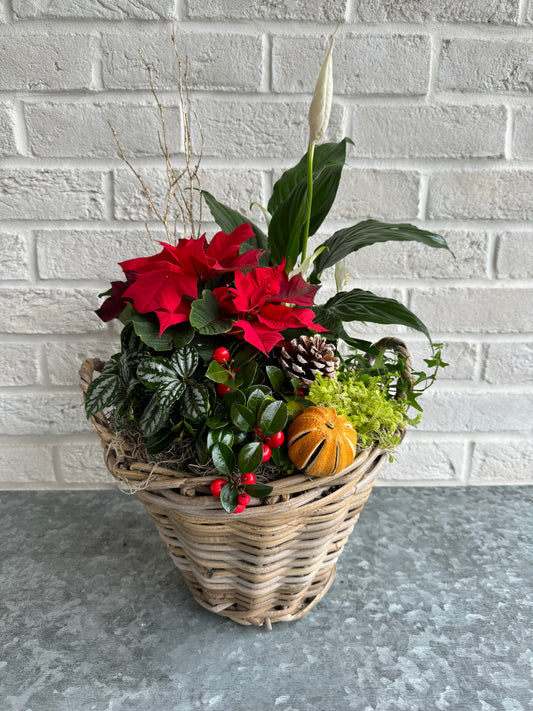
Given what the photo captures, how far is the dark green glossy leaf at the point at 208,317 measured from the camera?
1.92 feet

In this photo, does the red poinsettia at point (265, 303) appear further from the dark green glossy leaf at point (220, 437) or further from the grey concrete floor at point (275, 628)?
the grey concrete floor at point (275, 628)

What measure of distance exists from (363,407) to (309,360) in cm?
9

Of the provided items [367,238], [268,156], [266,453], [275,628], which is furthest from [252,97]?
[275,628]

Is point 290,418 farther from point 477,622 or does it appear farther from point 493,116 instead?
point 493,116

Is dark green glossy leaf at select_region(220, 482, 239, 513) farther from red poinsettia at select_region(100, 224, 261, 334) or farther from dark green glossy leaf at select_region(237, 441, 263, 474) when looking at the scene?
red poinsettia at select_region(100, 224, 261, 334)

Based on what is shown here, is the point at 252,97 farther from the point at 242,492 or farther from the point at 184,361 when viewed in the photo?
the point at 242,492

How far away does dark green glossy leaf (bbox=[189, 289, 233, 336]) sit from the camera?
0.59 m

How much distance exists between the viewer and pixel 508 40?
33.4 inches

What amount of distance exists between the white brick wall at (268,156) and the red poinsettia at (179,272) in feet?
0.95

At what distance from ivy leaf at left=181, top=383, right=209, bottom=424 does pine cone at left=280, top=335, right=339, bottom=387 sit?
4.4 inches

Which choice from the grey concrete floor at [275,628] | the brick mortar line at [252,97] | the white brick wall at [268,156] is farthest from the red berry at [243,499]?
the brick mortar line at [252,97]

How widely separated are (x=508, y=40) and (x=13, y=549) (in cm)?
113

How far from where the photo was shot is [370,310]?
68 centimetres

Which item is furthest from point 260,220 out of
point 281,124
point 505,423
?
point 505,423
